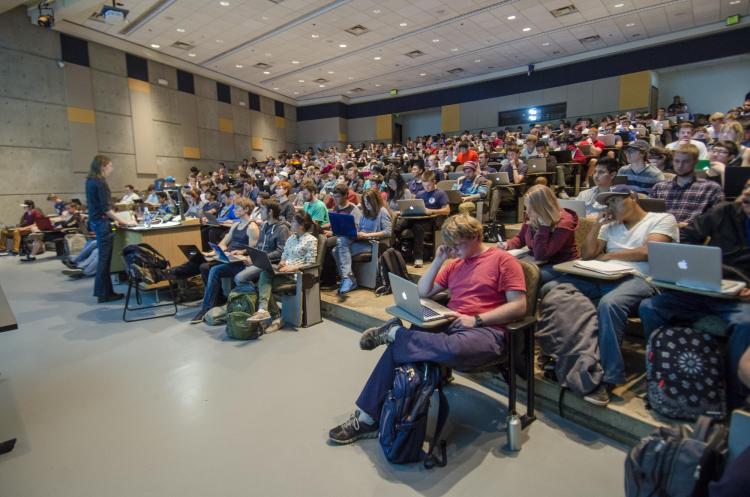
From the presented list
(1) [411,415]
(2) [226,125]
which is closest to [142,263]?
(1) [411,415]

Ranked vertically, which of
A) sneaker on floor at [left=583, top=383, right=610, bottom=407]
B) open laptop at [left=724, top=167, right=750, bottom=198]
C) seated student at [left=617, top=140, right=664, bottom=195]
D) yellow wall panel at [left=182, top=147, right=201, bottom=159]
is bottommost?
sneaker on floor at [left=583, top=383, right=610, bottom=407]

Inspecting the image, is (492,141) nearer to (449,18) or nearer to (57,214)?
(449,18)

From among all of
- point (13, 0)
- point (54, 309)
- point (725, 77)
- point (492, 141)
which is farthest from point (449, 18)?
point (54, 309)

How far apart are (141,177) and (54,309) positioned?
31.0ft

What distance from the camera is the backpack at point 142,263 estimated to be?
4.14 metres

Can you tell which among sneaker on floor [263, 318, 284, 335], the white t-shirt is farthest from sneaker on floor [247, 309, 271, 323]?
the white t-shirt

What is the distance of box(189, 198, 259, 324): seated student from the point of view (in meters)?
4.25

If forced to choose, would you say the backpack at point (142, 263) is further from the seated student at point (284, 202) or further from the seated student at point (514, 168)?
the seated student at point (514, 168)

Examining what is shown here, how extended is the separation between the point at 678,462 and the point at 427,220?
379 centimetres

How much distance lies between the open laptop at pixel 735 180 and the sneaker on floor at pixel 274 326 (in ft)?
12.7

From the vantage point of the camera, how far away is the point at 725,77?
11844 mm

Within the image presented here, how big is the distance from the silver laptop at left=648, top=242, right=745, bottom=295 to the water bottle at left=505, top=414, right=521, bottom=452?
99cm

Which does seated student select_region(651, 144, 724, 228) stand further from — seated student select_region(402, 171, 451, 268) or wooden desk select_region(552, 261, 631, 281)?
seated student select_region(402, 171, 451, 268)

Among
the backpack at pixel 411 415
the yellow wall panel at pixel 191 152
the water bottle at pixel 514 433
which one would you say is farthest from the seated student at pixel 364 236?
the yellow wall panel at pixel 191 152
